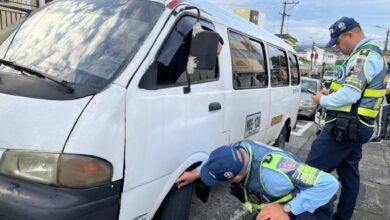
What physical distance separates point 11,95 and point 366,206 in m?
4.31

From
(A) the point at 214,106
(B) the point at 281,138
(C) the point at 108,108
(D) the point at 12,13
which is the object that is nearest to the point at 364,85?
(A) the point at 214,106

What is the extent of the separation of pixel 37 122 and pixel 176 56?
109 centimetres

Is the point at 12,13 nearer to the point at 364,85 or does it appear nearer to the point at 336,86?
the point at 336,86

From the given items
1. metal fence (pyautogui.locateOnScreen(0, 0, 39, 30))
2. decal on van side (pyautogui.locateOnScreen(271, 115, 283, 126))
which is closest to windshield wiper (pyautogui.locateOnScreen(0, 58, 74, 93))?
decal on van side (pyautogui.locateOnScreen(271, 115, 283, 126))

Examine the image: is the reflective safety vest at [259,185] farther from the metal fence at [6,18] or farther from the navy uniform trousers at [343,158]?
the metal fence at [6,18]

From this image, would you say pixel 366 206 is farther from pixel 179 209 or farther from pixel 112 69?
pixel 112 69

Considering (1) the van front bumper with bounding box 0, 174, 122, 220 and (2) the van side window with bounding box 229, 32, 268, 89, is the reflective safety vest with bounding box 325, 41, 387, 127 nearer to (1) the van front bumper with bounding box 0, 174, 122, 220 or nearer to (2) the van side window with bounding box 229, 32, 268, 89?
(2) the van side window with bounding box 229, 32, 268, 89

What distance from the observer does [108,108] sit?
2.13m

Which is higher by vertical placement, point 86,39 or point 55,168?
point 86,39

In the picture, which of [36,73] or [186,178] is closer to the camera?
[36,73]

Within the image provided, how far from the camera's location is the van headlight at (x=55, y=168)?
6.55 feet

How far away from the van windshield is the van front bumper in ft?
2.09

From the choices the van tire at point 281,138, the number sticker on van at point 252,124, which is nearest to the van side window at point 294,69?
the van tire at point 281,138

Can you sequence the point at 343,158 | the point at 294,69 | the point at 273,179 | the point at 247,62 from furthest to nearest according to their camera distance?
the point at 294,69
the point at 247,62
the point at 343,158
the point at 273,179
